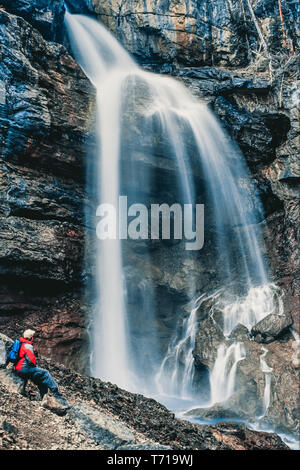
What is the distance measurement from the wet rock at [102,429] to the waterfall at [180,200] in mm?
8716

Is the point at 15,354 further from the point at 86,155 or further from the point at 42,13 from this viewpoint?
the point at 42,13

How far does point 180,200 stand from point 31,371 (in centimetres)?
1362

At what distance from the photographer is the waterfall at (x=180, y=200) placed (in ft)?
54.0

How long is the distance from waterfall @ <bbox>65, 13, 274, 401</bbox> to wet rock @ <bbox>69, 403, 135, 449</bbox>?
8.72 meters

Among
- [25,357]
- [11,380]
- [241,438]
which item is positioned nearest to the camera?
[25,357]

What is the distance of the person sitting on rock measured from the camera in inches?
299

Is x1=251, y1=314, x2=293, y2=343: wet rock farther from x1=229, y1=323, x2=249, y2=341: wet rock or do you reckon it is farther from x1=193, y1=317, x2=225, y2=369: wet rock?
x1=193, y1=317, x2=225, y2=369: wet rock

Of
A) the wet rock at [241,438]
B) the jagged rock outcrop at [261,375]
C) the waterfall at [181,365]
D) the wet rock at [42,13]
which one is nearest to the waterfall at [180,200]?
the waterfall at [181,365]

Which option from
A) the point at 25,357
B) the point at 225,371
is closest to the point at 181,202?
the point at 225,371

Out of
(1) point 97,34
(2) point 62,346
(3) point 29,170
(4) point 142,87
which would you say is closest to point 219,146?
(4) point 142,87

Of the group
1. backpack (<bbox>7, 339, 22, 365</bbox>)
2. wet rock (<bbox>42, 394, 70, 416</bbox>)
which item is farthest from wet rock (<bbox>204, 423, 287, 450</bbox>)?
backpack (<bbox>7, 339, 22, 365</bbox>)

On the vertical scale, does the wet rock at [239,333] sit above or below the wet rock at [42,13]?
below

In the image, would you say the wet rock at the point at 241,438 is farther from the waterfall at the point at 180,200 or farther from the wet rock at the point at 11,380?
the waterfall at the point at 180,200

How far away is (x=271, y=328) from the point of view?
13781mm
